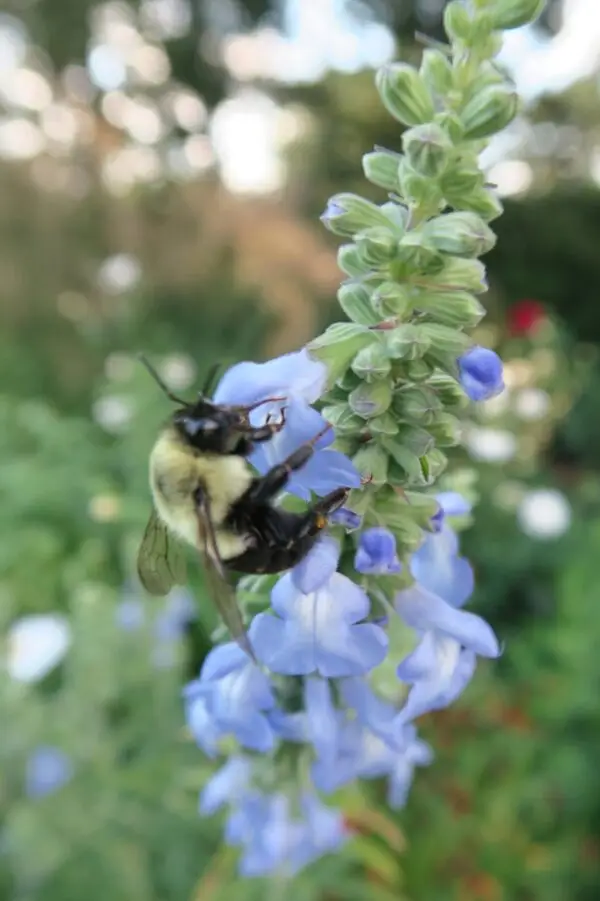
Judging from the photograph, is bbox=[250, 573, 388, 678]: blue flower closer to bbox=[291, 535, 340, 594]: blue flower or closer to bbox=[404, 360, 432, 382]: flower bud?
bbox=[291, 535, 340, 594]: blue flower

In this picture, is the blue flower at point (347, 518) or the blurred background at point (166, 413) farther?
the blurred background at point (166, 413)

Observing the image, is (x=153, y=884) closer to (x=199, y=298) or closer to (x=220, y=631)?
(x=220, y=631)

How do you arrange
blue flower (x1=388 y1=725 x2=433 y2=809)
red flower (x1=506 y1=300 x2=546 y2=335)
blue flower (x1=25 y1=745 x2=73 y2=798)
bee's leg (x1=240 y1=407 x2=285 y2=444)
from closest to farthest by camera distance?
bee's leg (x1=240 y1=407 x2=285 y2=444) < blue flower (x1=388 y1=725 x2=433 y2=809) < blue flower (x1=25 y1=745 x2=73 y2=798) < red flower (x1=506 y1=300 x2=546 y2=335)

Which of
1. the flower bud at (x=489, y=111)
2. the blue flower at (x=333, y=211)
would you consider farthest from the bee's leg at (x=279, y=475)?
the flower bud at (x=489, y=111)

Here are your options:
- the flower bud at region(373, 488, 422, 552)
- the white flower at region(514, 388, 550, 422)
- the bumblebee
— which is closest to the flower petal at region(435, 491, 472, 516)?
the flower bud at region(373, 488, 422, 552)

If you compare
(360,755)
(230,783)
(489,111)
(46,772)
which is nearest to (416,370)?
(489,111)

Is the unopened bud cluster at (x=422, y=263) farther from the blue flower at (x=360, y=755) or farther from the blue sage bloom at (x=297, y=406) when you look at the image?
the blue flower at (x=360, y=755)

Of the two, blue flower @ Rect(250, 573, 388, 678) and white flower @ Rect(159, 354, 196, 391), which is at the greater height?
blue flower @ Rect(250, 573, 388, 678)
